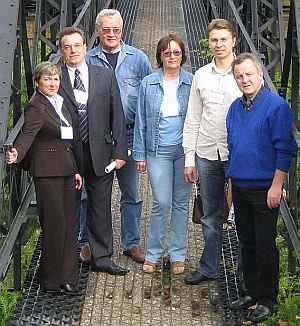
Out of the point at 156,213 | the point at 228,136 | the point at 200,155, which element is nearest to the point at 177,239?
the point at 156,213

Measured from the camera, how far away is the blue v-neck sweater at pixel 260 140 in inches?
173

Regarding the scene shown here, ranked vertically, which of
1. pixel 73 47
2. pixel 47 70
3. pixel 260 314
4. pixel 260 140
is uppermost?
pixel 73 47

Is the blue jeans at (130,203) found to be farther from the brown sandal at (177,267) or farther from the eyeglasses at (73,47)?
the eyeglasses at (73,47)

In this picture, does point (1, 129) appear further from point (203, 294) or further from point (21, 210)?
point (203, 294)

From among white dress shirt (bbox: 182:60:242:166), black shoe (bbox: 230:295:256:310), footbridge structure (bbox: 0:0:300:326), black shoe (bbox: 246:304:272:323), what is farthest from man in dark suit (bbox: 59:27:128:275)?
black shoe (bbox: 246:304:272:323)

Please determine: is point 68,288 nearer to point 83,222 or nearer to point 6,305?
point 6,305

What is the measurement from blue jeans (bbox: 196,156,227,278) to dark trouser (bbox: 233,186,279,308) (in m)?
0.36

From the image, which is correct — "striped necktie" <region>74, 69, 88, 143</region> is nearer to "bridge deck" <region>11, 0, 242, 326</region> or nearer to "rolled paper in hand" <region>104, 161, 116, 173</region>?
"rolled paper in hand" <region>104, 161, 116, 173</region>

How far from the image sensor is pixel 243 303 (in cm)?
498

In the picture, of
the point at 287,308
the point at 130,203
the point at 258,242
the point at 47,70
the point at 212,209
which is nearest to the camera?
the point at 258,242

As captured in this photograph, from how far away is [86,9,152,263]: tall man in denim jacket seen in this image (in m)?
5.25

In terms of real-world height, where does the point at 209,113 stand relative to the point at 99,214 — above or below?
above

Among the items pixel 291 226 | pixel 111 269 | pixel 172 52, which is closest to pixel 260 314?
pixel 291 226

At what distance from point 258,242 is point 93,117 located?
1273 mm
